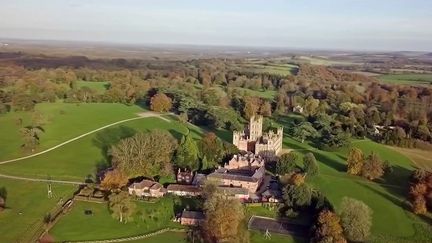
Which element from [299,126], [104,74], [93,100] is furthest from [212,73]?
[299,126]

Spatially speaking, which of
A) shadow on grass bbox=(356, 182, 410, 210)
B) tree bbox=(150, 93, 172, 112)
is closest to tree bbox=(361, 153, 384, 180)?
shadow on grass bbox=(356, 182, 410, 210)

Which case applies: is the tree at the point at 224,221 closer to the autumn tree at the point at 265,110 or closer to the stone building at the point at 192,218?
the stone building at the point at 192,218

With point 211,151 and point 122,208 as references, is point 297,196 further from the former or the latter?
point 211,151

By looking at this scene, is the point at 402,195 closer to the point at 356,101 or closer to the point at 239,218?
the point at 239,218

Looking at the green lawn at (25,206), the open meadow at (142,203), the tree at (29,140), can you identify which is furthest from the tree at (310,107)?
the green lawn at (25,206)

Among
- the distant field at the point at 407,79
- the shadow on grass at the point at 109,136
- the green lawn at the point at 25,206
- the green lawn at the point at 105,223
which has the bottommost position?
the green lawn at the point at 105,223

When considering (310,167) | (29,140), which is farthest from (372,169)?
(29,140)

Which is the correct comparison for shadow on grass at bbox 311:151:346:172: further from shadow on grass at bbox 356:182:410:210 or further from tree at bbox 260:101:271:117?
tree at bbox 260:101:271:117
